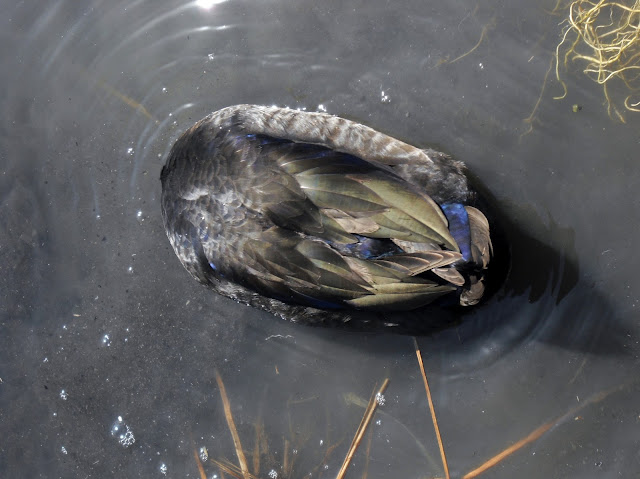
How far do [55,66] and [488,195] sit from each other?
9.67ft

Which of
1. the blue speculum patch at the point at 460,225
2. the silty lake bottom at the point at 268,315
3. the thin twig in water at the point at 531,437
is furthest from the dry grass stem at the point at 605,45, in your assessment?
the thin twig in water at the point at 531,437

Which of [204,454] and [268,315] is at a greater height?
A: [268,315]

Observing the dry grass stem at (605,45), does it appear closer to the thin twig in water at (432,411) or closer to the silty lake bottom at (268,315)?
the silty lake bottom at (268,315)

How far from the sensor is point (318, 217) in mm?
2574

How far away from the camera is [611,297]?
10.9 feet

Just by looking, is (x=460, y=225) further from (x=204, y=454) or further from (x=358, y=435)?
(x=204, y=454)

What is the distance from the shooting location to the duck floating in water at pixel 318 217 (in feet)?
8.01

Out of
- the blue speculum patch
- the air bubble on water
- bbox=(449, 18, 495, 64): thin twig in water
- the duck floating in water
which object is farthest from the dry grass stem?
the air bubble on water

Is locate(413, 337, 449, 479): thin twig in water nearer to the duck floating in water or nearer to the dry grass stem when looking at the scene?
the duck floating in water

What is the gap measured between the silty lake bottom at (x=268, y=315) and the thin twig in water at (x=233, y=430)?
3 centimetres

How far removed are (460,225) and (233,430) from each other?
6.66ft

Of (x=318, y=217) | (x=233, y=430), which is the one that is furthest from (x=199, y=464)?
(x=318, y=217)

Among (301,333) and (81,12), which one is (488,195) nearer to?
(301,333)

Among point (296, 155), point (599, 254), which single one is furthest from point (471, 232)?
point (599, 254)
